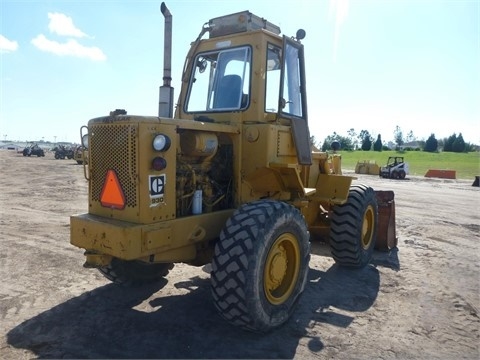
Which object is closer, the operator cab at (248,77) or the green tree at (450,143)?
the operator cab at (248,77)

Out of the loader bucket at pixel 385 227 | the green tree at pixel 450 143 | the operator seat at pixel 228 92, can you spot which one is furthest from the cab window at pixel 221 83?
the green tree at pixel 450 143

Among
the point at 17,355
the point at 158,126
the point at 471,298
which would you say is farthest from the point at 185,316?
Result: the point at 471,298

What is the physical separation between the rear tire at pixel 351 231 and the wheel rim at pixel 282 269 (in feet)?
6.27

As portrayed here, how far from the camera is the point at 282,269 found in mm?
4195

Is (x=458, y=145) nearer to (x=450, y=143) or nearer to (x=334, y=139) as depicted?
(x=450, y=143)

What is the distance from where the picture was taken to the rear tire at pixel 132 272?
15.0 ft

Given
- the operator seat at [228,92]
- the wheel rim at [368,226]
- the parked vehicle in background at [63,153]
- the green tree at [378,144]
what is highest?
the green tree at [378,144]

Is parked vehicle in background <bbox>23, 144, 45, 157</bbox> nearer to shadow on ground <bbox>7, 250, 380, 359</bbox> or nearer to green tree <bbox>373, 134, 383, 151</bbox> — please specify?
shadow on ground <bbox>7, 250, 380, 359</bbox>

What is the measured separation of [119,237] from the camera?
344 centimetres

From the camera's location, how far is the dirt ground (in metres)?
3.63

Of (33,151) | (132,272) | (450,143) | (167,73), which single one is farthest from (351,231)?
(450,143)

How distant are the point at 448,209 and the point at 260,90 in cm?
1170

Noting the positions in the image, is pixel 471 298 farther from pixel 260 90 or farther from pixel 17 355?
pixel 17 355

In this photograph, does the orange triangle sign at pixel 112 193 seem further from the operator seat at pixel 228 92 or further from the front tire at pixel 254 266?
the operator seat at pixel 228 92
